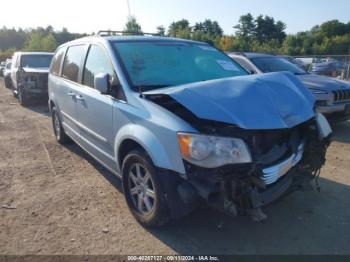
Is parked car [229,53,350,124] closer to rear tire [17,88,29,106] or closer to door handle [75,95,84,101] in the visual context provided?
door handle [75,95,84,101]

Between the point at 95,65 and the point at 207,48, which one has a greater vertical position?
the point at 207,48

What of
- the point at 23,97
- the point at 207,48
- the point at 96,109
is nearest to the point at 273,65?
the point at 207,48

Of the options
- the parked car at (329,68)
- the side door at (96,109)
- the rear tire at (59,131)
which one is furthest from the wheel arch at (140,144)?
the parked car at (329,68)

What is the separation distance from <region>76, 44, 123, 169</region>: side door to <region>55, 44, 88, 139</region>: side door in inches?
9.3

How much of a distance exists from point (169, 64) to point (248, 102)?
139cm

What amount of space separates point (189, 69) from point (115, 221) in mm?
1923

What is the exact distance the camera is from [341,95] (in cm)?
724

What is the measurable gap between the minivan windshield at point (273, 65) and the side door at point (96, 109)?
14.4 ft

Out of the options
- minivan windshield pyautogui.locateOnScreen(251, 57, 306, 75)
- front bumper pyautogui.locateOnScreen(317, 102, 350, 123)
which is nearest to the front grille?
front bumper pyautogui.locateOnScreen(317, 102, 350, 123)

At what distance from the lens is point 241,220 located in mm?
3793

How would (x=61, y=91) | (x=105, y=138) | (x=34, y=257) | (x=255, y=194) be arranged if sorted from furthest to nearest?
(x=61, y=91)
(x=105, y=138)
(x=34, y=257)
(x=255, y=194)

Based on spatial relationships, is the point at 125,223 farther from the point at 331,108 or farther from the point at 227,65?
the point at 331,108

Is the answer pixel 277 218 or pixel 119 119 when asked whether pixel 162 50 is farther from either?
pixel 277 218

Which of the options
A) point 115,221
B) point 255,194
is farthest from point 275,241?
point 115,221
